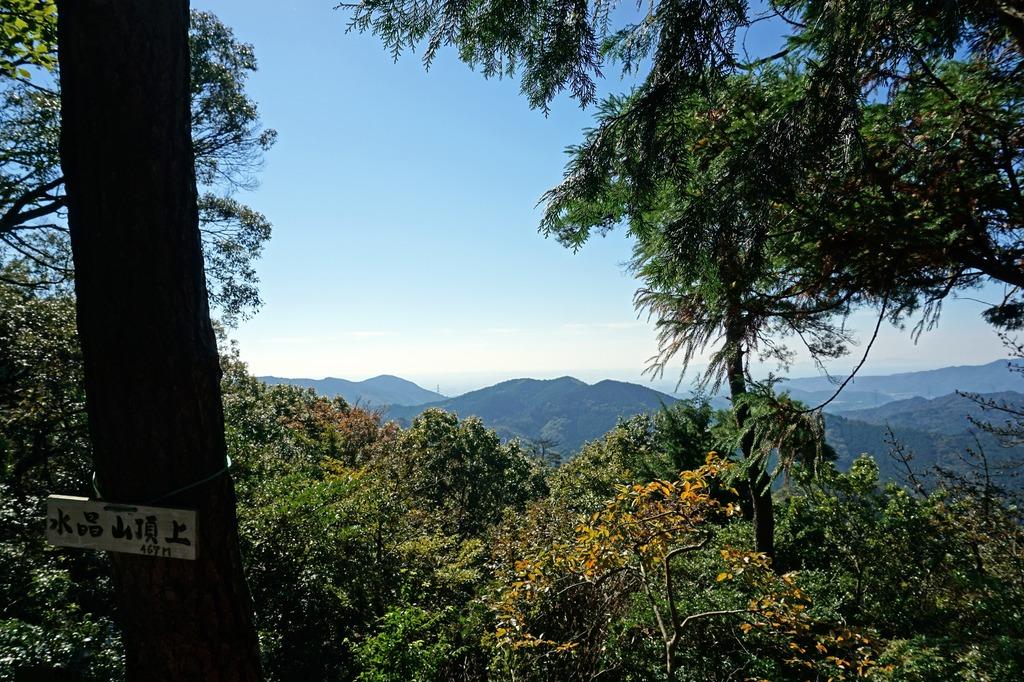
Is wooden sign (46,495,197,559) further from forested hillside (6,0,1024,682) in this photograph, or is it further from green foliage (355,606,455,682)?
green foliage (355,606,455,682)

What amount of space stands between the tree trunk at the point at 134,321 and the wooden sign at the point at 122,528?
0.16 feet

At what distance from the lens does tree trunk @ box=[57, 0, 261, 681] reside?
124cm

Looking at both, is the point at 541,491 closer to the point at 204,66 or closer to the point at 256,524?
the point at 256,524

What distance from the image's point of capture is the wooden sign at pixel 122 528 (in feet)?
3.93

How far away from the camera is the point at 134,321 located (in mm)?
1244

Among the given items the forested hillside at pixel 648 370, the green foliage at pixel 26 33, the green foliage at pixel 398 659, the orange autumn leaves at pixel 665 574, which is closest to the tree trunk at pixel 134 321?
the forested hillside at pixel 648 370

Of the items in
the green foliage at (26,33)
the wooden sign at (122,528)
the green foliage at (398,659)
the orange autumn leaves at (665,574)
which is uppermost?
the green foliage at (26,33)

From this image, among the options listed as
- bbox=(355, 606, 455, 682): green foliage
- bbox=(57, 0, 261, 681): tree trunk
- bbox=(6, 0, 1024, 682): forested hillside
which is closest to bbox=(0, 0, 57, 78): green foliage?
bbox=(6, 0, 1024, 682): forested hillside

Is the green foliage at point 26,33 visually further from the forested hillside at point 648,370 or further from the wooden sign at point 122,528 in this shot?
the wooden sign at point 122,528

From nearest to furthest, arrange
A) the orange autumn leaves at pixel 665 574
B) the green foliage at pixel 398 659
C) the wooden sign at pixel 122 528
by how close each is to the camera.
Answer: the wooden sign at pixel 122 528
the orange autumn leaves at pixel 665 574
the green foliage at pixel 398 659

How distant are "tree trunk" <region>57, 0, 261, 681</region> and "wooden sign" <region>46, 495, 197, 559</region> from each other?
0.16 ft

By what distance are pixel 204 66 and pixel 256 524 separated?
22.4 ft

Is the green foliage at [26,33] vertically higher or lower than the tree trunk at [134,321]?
higher

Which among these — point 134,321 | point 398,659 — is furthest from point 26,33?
point 398,659
